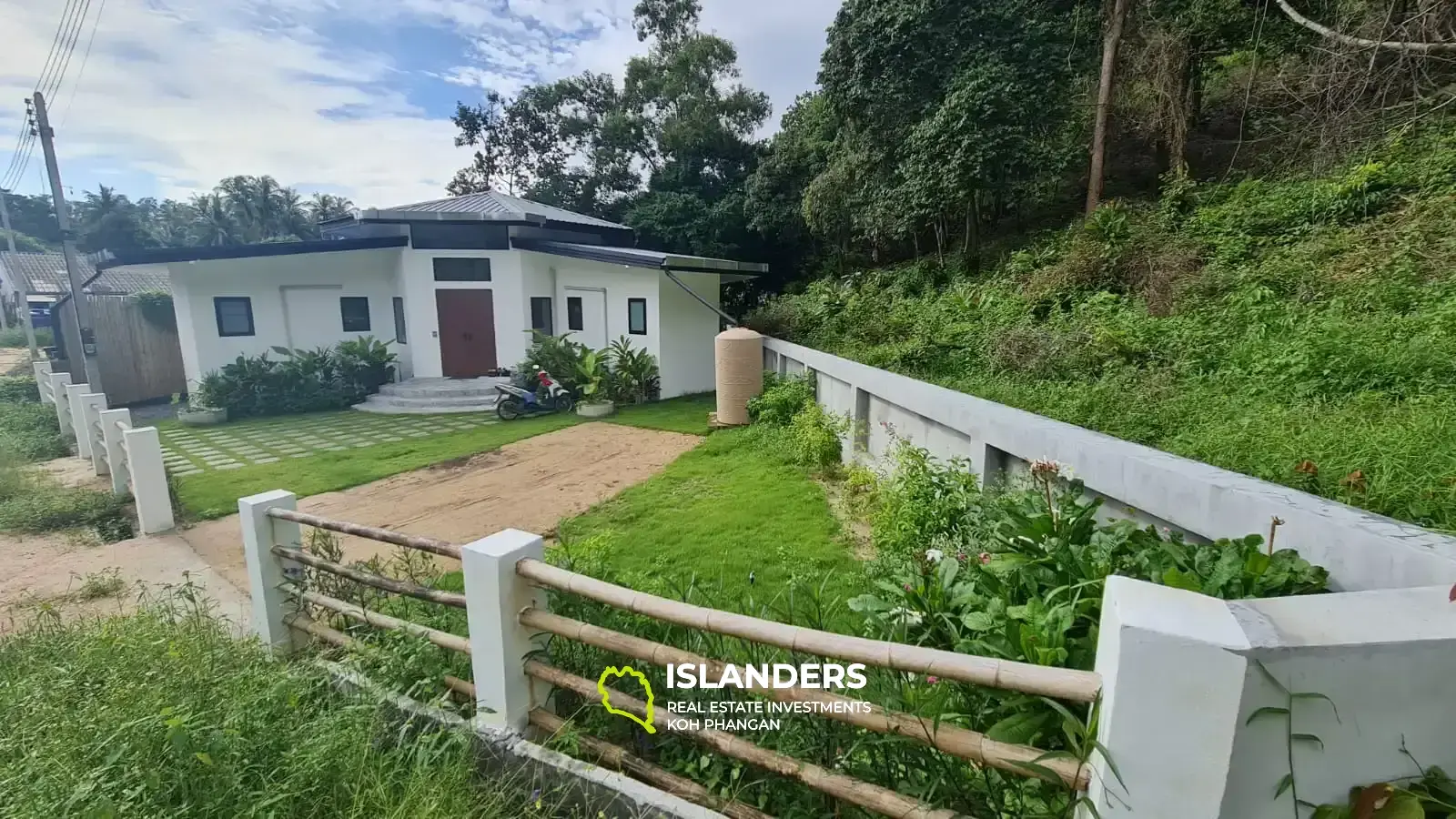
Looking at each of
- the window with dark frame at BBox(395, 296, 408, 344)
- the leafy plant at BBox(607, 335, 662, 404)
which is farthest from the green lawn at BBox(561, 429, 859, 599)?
the window with dark frame at BBox(395, 296, 408, 344)

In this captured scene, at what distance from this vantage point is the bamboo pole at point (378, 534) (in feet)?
7.78

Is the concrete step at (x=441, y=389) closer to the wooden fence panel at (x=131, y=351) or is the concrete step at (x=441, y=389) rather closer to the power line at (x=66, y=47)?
the wooden fence panel at (x=131, y=351)

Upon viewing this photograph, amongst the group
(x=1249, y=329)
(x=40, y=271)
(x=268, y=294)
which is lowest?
(x=1249, y=329)

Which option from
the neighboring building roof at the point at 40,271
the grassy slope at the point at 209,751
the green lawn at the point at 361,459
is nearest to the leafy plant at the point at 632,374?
the green lawn at the point at 361,459

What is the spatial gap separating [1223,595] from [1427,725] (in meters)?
0.51

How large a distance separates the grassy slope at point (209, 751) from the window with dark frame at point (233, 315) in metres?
11.6

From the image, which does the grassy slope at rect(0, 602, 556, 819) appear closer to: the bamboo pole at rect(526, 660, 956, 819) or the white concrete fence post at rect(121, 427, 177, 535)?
the bamboo pole at rect(526, 660, 956, 819)

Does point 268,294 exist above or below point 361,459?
above

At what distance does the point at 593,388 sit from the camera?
10211 mm

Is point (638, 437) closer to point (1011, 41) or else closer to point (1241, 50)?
point (1011, 41)

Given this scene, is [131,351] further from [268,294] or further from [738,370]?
[738,370]

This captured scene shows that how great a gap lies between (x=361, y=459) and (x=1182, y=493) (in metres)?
8.28

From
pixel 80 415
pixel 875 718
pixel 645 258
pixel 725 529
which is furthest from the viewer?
pixel 645 258

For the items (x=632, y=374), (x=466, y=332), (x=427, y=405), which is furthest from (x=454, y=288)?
(x=632, y=374)
